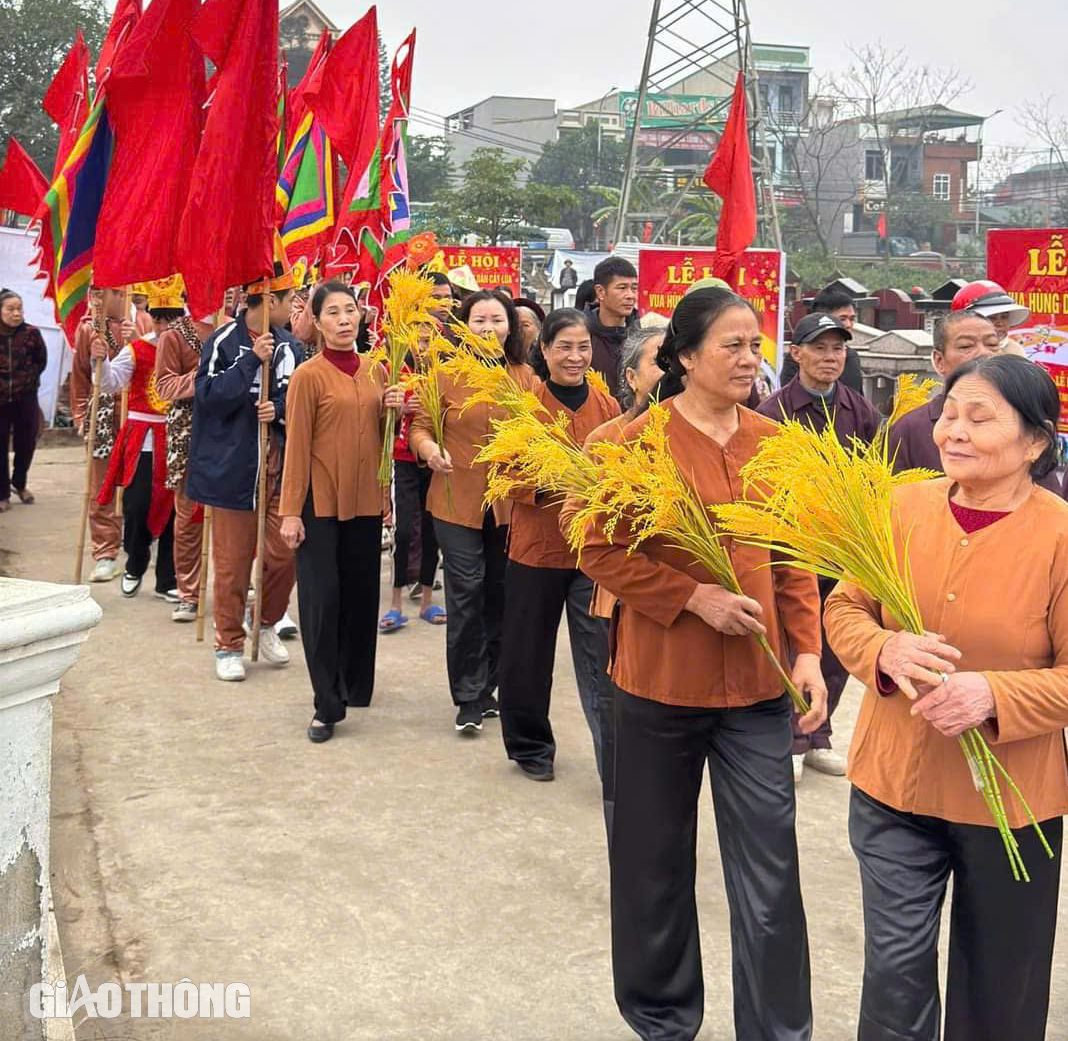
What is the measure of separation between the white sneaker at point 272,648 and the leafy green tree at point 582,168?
52.1 meters

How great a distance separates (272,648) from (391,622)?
0.95 metres

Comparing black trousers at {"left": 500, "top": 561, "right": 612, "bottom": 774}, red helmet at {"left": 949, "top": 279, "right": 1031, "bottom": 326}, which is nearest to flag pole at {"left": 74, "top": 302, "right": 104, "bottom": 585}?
black trousers at {"left": 500, "top": 561, "right": 612, "bottom": 774}

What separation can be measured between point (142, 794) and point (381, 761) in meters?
1.01

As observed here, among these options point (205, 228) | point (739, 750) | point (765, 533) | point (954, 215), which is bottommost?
point (739, 750)

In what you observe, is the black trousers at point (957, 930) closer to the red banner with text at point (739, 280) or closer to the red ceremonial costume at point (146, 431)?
the red ceremonial costume at point (146, 431)

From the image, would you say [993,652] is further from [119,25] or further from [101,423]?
[101,423]

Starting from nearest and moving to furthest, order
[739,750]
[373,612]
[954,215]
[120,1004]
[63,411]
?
1. [739,750]
2. [120,1004]
3. [373,612]
4. [63,411]
5. [954,215]

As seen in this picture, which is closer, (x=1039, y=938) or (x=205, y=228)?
(x=1039, y=938)

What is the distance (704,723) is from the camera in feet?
10.6

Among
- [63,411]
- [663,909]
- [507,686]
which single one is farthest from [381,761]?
[63,411]

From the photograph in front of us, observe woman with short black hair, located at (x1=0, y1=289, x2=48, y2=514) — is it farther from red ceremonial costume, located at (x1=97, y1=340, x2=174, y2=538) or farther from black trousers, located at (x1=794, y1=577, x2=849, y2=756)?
black trousers, located at (x1=794, y1=577, x2=849, y2=756)

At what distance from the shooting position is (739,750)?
322cm

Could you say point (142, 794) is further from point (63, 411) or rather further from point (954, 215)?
point (954, 215)

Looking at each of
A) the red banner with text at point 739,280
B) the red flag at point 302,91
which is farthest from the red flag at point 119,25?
the red banner with text at point 739,280
